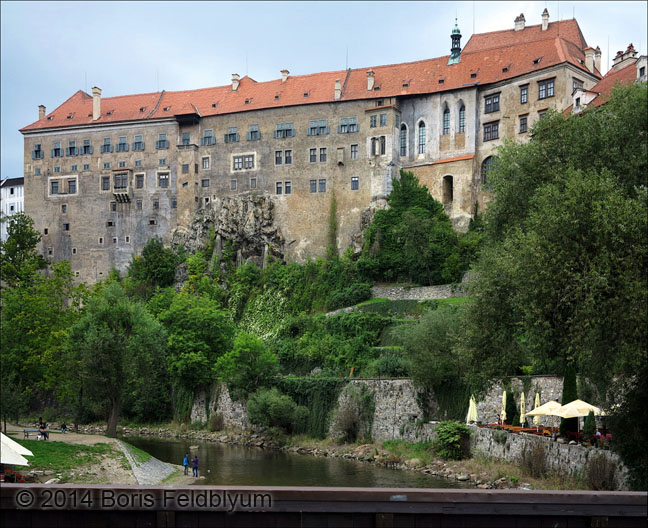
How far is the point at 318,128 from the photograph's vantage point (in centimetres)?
7038

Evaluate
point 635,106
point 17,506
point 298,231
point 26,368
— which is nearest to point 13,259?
point 298,231

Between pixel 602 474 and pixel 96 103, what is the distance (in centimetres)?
6966

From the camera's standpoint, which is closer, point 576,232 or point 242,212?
point 576,232

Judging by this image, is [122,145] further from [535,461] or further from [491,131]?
[535,461]

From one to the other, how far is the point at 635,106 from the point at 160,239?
56.0 meters

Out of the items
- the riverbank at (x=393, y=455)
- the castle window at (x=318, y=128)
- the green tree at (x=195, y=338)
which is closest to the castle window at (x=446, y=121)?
the castle window at (x=318, y=128)

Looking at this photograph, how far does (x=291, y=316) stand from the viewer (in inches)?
2447

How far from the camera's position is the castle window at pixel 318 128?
7019 centimetres

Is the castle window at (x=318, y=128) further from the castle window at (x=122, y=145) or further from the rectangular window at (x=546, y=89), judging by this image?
the castle window at (x=122, y=145)

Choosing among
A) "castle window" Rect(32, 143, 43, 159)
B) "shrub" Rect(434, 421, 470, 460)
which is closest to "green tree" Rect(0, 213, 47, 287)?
"castle window" Rect(32, 143, 43, 159)

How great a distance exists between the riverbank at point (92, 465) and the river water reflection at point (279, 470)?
2.06 metres

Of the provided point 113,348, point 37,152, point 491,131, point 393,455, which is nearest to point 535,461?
point 393,455

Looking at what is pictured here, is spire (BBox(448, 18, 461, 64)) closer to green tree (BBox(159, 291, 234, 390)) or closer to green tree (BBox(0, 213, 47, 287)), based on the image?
green tree (BBox(159, 291, 234, 390))

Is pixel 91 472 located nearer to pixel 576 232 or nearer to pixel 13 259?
pixel 576 232
